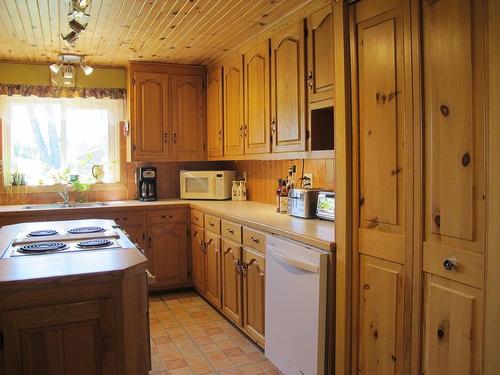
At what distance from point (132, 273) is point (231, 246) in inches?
60.1

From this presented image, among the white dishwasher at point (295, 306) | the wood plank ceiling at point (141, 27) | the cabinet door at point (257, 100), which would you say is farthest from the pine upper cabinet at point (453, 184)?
the cabinet door at point (257, 100)

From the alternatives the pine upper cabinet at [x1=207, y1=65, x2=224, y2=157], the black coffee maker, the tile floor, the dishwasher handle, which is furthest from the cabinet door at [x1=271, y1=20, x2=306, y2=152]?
the black coffee maker

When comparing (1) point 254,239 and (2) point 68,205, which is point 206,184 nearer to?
(2) point 68,205

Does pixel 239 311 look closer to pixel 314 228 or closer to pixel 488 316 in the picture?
pixel 314 228

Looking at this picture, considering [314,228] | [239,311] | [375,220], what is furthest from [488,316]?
[239,311]

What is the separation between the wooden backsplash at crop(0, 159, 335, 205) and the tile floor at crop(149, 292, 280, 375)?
1.15 m

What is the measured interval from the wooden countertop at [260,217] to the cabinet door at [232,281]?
0.23 metres

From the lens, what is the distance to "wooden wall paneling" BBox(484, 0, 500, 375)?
1.37m

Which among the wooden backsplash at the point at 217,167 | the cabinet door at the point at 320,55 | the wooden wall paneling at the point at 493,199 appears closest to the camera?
the wooden wall paneling at the point at 493,199

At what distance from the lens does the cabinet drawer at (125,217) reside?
410cm

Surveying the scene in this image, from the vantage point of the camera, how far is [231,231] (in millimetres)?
3340

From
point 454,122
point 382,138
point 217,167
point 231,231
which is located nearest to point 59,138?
point 217,167

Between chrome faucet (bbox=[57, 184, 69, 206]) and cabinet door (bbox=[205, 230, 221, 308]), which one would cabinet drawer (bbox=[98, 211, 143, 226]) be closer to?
chrome faucet (bbox=[57, 184, 69, 206])

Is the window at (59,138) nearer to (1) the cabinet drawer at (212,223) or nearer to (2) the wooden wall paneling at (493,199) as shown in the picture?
(1) the cabinet drawer at (212,223)
